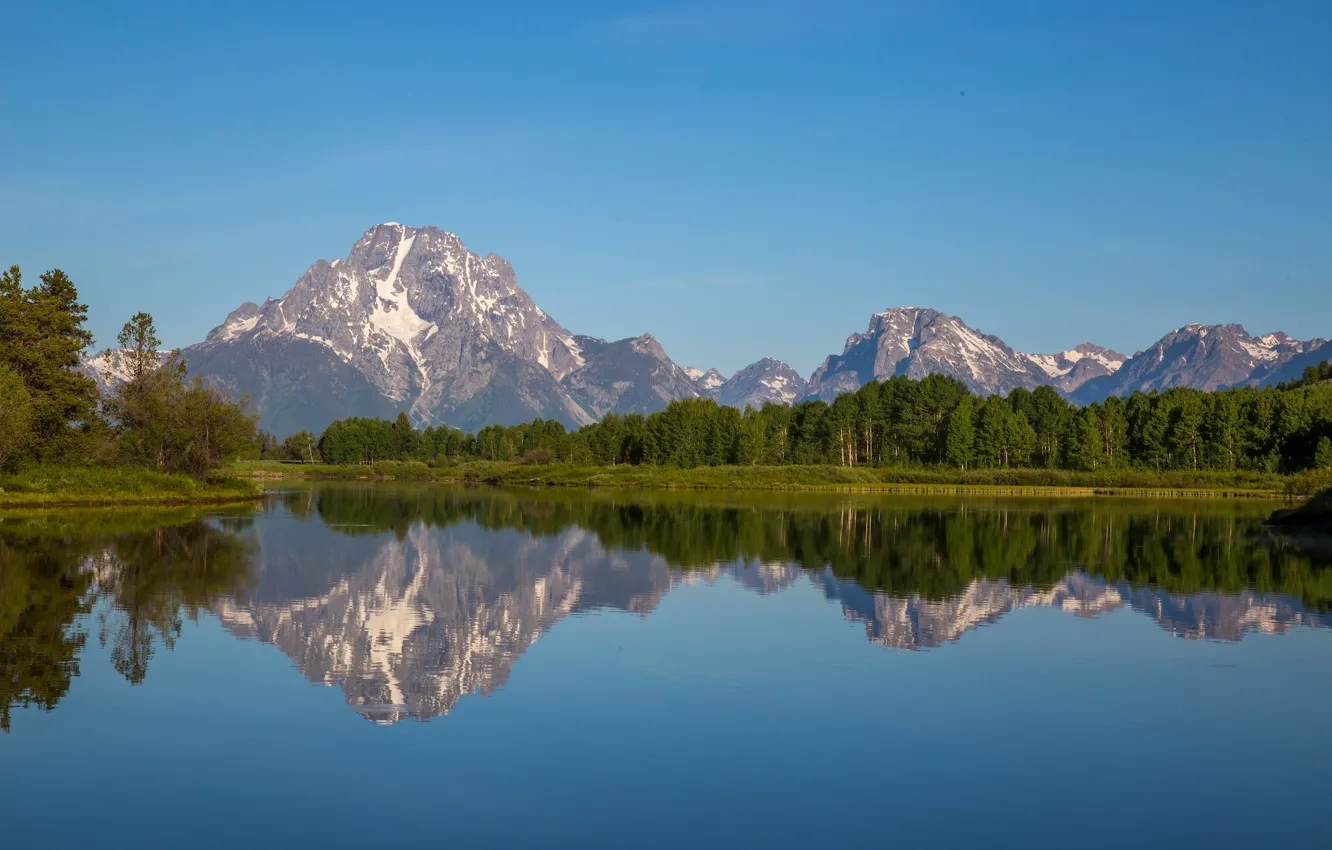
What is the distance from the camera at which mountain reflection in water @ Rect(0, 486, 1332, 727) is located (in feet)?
86.5

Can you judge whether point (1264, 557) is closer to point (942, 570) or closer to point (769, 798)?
point (942, 570)

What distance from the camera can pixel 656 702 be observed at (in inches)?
872

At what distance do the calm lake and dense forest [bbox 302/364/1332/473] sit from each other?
115245 mm

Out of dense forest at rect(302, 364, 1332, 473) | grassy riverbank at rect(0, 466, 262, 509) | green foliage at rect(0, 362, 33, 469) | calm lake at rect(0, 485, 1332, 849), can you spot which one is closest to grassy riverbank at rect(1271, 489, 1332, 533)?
calm lake at rect(0, 485, 1332, 849)

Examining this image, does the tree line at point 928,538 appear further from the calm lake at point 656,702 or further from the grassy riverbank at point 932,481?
the grassy riverbank at point 932,481

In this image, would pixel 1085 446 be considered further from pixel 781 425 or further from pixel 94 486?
pixel 94 486

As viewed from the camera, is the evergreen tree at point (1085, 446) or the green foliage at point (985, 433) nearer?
the green foliage at point (985, 433)

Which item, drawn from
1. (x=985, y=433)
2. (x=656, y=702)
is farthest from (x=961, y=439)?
(x=656, y=702)

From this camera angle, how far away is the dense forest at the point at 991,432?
495ft

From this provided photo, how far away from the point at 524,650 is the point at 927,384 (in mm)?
159117

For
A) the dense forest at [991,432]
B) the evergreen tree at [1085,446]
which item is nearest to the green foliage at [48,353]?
the dense forest at [991,432]

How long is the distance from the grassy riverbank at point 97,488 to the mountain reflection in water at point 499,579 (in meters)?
8.09

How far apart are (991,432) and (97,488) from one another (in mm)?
120627

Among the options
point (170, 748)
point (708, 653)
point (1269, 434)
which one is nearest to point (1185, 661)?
point (708, 653)
